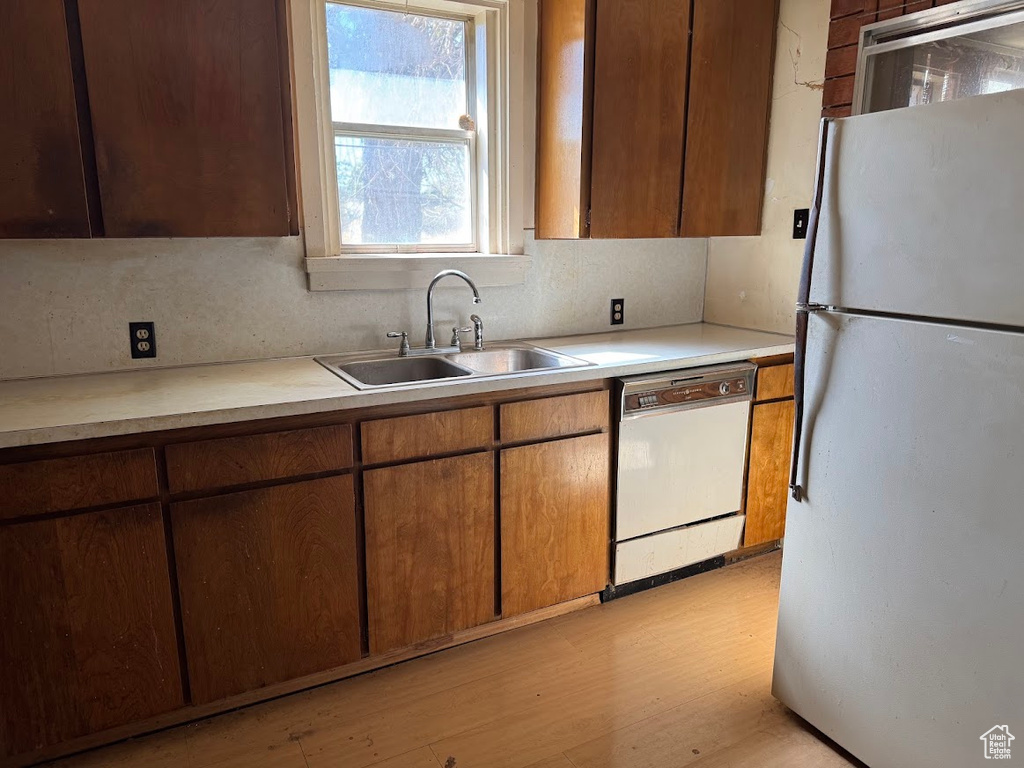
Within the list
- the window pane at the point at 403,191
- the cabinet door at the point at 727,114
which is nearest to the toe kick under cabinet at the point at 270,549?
the window pane at the point at 403,191

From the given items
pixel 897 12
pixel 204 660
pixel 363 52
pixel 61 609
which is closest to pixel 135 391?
pixel 61 609

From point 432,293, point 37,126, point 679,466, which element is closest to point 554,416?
point 679,466

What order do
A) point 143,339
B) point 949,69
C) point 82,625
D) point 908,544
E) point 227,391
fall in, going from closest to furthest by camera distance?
point 908,544
point 82,625
point 227,391
point 143,339
point 949,69

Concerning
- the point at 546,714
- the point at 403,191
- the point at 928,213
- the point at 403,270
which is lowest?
the point at 546,714

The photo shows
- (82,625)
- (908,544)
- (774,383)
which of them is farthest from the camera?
(774,383)

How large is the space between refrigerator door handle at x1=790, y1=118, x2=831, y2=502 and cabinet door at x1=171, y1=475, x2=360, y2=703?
123 cm

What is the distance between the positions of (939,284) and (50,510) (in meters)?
2.07

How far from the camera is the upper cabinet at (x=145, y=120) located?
1661 mm

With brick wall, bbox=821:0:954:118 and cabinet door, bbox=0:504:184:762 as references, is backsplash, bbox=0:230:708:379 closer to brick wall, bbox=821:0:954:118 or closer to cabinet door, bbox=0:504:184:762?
cabinet door, bbox=0:504:184:762

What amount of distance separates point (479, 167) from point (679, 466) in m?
1.39

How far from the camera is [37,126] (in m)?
1.67

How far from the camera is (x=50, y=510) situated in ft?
5.32

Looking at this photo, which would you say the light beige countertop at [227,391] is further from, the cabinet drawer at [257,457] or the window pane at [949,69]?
the window pane at [949,69]

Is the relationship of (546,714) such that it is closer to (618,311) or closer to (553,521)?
(553,521)
